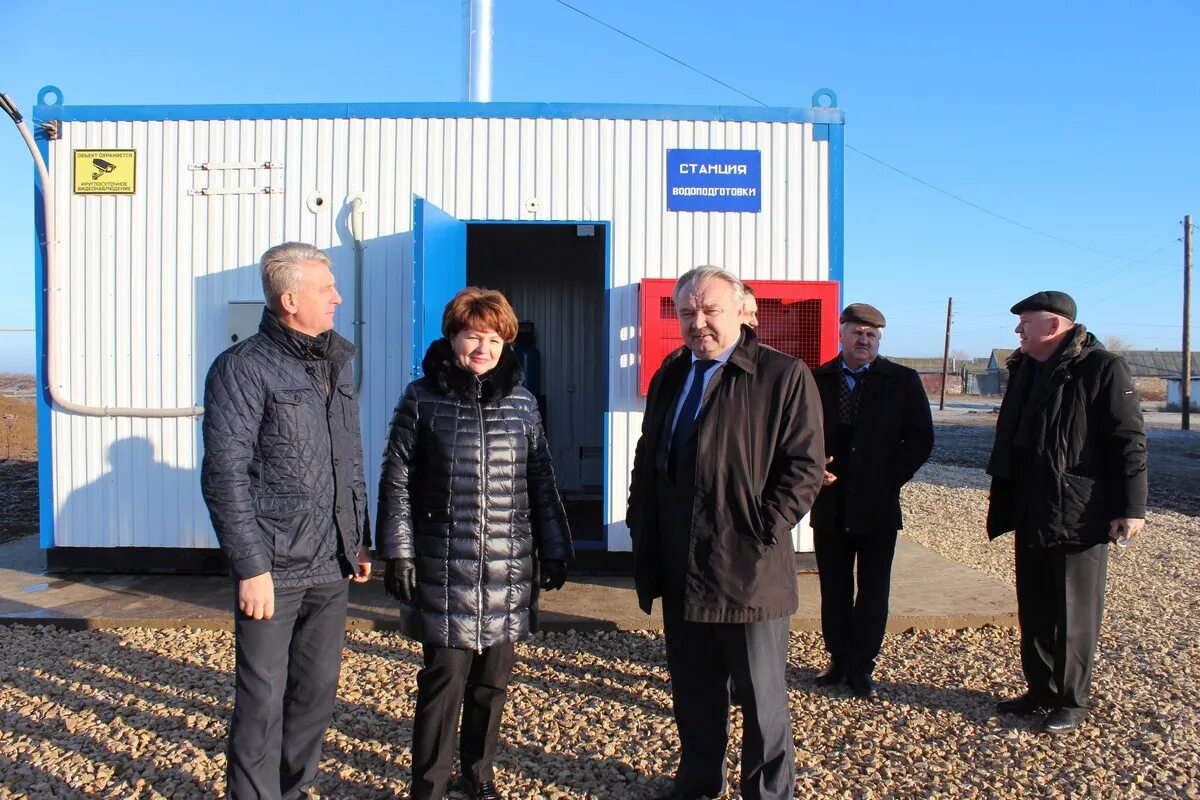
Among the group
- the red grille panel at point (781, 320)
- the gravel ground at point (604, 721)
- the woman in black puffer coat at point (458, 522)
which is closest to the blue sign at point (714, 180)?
the red grille panel at point (781, 320)

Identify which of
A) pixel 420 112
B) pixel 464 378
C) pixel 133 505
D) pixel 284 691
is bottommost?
pixel 284 691

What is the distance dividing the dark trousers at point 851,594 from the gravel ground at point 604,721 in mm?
215

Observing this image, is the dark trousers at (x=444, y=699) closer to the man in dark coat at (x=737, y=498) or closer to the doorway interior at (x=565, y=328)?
the man in dark coat at (x=737, y=498)

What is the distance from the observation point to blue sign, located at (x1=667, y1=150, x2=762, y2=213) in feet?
17.0

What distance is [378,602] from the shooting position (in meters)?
4.73

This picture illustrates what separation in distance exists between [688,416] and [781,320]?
283 cm

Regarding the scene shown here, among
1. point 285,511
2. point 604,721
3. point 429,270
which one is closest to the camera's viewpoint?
point 285,511

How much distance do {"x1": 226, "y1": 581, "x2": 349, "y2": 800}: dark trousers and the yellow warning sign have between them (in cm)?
401

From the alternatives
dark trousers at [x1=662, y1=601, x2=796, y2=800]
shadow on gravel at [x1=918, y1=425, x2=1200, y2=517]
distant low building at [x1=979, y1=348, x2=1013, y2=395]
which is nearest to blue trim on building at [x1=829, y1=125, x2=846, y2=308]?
dark trousers at [x1=662, y1=601, x2=796, y2=800]

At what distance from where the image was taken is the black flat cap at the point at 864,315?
353cm

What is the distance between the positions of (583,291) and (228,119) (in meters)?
4.02

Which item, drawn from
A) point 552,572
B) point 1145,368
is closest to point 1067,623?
point 552,572

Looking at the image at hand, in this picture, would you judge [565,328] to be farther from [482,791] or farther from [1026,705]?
[482,791]

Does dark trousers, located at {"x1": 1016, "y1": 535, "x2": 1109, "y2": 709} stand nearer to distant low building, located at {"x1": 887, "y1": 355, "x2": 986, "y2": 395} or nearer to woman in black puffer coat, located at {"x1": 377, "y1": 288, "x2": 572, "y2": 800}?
woman in black puffer coat, located at {"x1": 377, "y1": 288, "x2": 572, "y2": 800}
